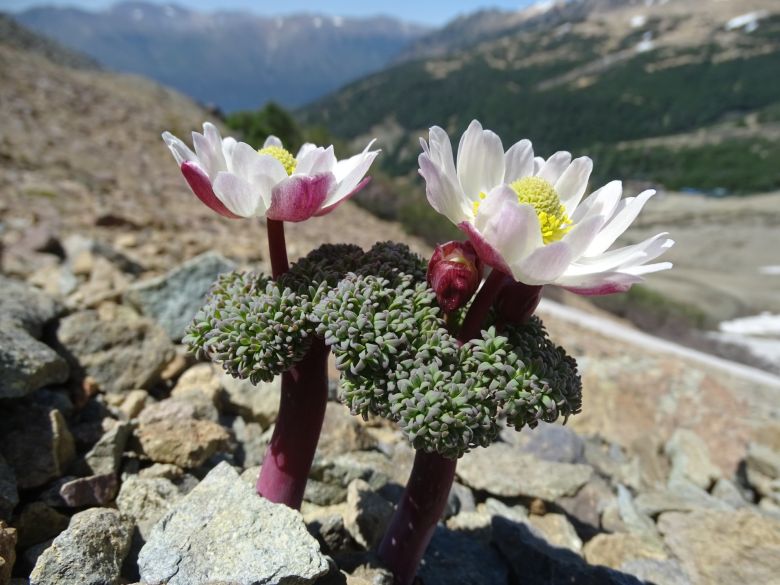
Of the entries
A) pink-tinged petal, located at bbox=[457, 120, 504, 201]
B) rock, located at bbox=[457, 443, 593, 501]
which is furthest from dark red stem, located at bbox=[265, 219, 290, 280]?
rock, located at bbox=[457, 443, 593, 501]

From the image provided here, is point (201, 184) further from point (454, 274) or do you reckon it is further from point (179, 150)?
point (454, 274)

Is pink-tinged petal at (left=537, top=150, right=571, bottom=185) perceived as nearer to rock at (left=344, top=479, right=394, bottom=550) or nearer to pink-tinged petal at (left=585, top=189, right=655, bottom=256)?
pink-tinged petal at (left=585, top=189, right=655, bottom=256)

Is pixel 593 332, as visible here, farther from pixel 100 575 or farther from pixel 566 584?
pixel 100 575

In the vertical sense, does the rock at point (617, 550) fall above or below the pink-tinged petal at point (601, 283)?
below

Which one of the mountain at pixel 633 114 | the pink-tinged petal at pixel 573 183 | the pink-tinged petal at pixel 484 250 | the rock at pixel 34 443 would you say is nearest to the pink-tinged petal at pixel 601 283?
the pink-tinged petal at pixel 484 250

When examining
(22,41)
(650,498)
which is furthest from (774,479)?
(22,41)

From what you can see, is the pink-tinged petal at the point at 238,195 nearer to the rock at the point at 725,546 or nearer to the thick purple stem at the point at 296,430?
the thick purple stem at the point at 296,430
